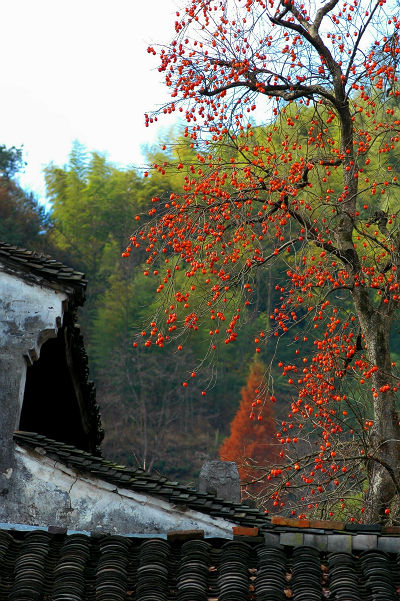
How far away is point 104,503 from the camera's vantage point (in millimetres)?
9211

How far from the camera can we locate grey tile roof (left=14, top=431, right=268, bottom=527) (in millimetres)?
8812

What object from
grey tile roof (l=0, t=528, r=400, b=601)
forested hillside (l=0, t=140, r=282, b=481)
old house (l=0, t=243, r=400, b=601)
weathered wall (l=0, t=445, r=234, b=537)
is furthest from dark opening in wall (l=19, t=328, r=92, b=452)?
forested hillside (l=0, t=140, r=282, b=481)

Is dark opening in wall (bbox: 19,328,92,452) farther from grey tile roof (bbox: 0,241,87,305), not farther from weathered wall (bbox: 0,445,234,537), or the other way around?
weathered wall (bbox: 0,445,234,537)

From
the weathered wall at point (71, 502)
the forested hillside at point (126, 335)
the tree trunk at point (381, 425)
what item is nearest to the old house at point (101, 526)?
the weathered wall at point (71, 502)

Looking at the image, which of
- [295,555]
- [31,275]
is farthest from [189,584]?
[31,275]

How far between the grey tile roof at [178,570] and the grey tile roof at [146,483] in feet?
4.18

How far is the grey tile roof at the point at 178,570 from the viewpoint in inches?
261

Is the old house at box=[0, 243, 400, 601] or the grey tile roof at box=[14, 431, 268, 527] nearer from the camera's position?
the old house at box=[0, 243, 400, 601]

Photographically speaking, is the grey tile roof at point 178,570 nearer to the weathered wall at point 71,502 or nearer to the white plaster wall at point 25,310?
the weathered wall at point 71,502

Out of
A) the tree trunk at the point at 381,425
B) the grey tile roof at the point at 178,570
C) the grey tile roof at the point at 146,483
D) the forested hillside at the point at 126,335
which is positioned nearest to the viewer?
the grey tile roof at the point at 178,570

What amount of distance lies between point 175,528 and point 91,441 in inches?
247

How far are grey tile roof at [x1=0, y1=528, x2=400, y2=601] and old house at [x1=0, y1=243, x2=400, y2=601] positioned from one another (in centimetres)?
1

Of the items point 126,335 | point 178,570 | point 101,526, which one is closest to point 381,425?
point 101,526

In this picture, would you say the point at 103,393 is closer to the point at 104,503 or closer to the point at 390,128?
the point at 390,128
